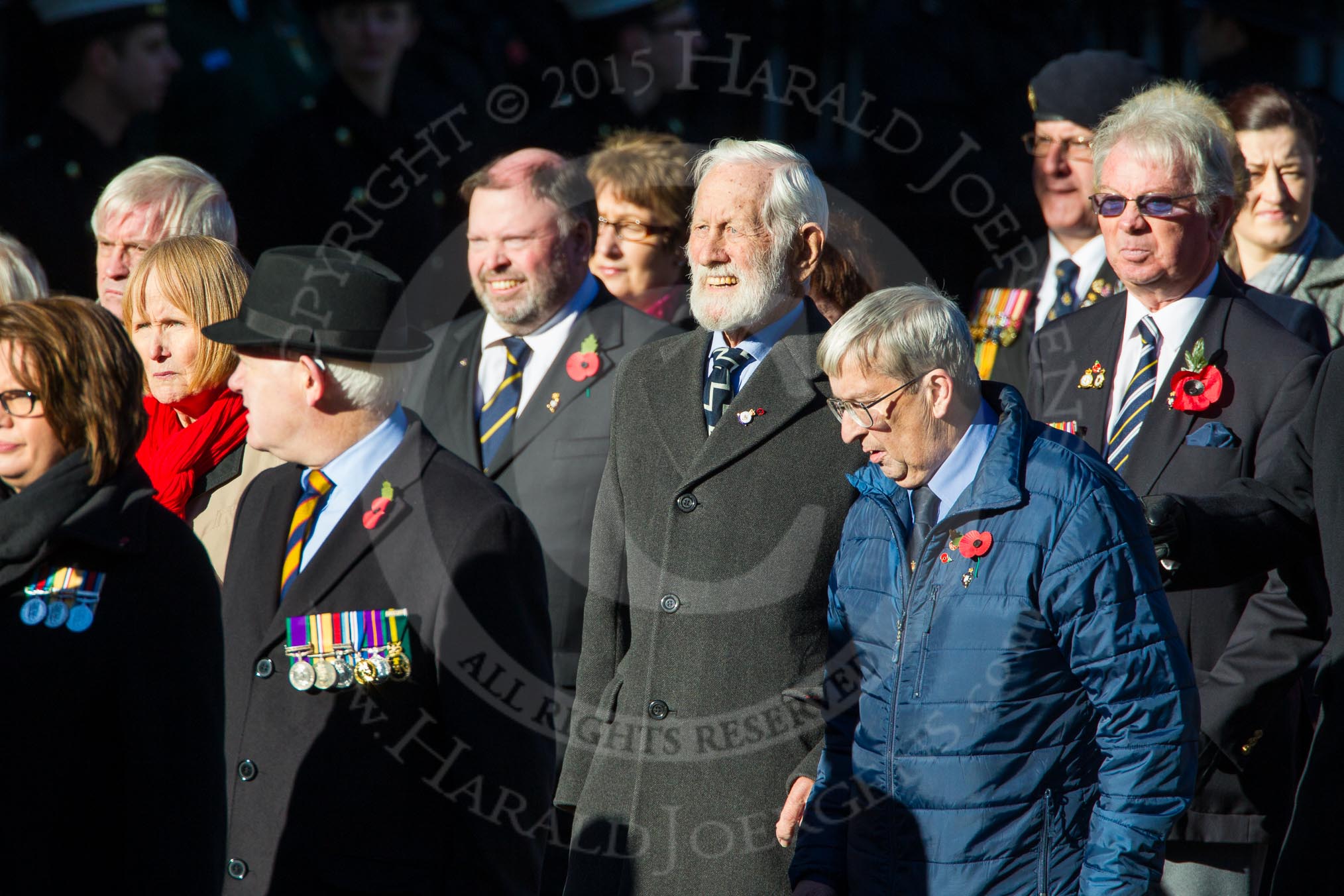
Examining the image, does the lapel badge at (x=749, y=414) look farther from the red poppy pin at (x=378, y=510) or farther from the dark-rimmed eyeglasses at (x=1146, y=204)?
the dark-rimmed eyeglasses at (x=1146, y=204)

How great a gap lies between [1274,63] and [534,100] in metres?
3.52

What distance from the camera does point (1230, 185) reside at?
4.46 m

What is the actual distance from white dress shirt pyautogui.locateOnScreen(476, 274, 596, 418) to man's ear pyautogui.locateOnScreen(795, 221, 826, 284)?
1.11m

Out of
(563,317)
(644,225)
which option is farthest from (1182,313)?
(644,225)

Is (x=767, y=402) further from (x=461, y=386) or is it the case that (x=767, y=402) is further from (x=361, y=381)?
(x=461, y=386)

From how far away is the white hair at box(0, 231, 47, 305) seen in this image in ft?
17.7

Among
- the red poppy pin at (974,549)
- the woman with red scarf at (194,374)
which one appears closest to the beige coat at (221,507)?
the woman with red scarf at (194,374)

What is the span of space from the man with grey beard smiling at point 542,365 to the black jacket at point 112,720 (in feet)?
6.49

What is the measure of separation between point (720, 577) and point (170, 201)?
246cm

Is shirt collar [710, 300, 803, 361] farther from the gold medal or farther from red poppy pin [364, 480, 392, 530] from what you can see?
the gold medal

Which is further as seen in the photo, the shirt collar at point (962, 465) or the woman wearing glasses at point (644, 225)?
the woman wearing glasses at point (644, 225)

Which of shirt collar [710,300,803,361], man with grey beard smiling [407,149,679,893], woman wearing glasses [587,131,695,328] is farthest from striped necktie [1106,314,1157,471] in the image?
woman wearing glasses [587,131,695,328]

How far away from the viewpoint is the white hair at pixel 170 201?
5355mm

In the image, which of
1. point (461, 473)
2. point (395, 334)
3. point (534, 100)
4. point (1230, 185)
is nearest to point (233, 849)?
point (461, 473)
